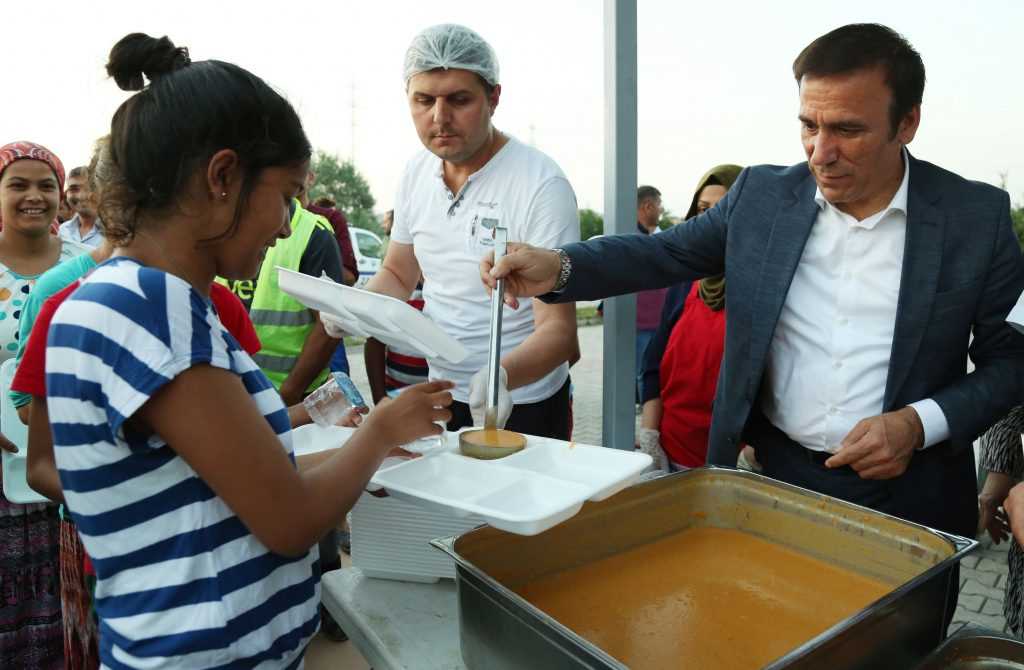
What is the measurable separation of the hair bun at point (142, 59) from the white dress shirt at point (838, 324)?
1.17 metres

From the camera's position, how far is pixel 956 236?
131 centimetres

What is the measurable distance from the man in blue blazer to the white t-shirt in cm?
24

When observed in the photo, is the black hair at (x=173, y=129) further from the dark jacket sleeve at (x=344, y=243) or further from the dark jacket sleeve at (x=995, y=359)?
the dark jacket sleeve at (x=344, y=243)

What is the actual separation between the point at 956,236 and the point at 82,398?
1423mm

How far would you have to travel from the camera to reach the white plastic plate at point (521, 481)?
0.82m

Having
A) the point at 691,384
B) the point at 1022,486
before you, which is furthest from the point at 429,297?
the point at 1022,486

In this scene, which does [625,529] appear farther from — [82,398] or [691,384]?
[691,384]

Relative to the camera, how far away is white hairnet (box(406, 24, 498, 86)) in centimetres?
173

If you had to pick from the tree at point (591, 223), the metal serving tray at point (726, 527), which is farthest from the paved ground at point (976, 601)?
the tree at point (591, 223)

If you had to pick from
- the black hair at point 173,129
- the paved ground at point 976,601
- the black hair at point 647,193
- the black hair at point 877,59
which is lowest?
the paved ground at point 976,601

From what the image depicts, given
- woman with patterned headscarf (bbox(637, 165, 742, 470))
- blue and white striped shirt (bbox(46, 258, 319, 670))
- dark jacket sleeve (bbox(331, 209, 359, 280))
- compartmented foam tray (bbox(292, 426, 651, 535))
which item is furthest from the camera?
dark jacket sleeve (bbox(331, 209, 359, 280))

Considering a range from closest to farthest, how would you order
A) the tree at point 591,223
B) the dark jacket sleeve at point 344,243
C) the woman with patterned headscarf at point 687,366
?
1. the woman with patterned headscarf at point 687,366
2. the dark jacket sleeve at point 344,243
3. the tree at point 591,223

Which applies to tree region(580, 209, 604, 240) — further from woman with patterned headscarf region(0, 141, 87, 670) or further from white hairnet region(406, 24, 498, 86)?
white hairnet region(406, 24, 498, 86)

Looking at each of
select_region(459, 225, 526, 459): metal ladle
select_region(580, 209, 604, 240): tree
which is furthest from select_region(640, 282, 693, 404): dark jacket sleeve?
select_region(580, 209, 604, 240): tree
